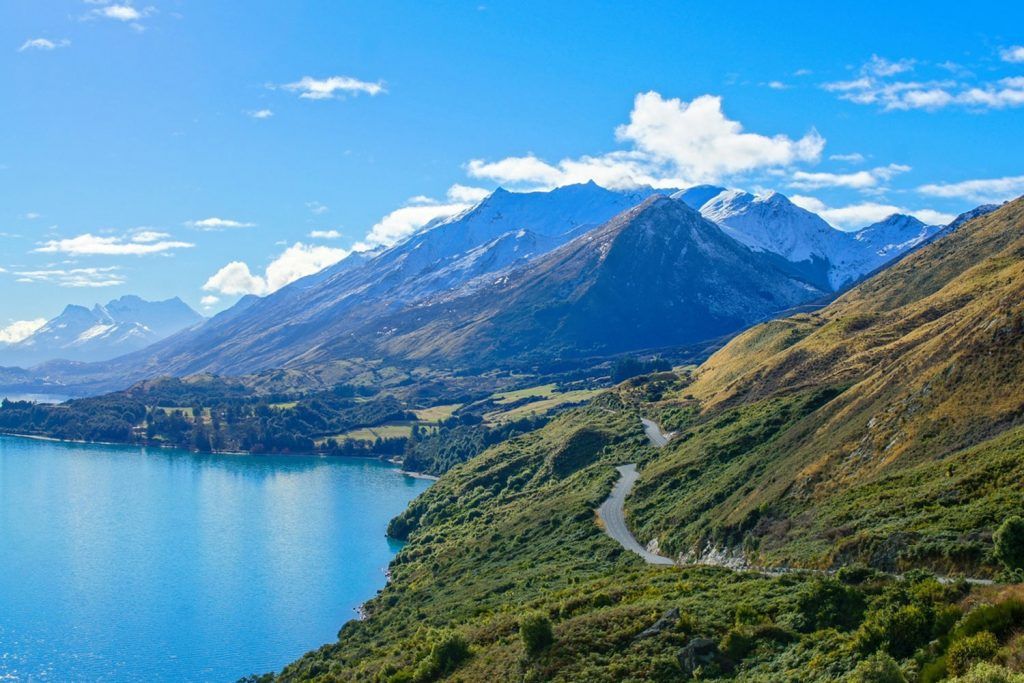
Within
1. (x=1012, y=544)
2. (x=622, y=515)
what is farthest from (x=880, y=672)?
(x=622, y=515)

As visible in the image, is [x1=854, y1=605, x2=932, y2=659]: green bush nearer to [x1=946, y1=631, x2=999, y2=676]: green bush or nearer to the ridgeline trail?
[x1=946, y1=631, x2=999, y2=676]: green bush

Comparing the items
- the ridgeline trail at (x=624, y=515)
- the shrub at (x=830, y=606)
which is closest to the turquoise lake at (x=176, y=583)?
the ridgeline trail at (x=624, y=515)

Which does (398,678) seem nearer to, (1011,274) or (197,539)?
(1011,274)

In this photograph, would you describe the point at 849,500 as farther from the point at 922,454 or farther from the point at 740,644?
the point at 740,644

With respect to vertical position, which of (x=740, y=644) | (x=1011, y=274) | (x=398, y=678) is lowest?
(x=398, y=678)

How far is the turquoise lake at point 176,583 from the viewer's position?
102 metres

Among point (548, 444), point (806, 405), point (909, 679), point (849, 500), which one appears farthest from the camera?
point (548, 444)

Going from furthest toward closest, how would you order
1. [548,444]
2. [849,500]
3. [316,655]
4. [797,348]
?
[548,444]
[797,348]
[316,655]
[849,500]

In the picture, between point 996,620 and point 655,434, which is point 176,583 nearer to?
point 655,434

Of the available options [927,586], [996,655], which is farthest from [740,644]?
[996,655]

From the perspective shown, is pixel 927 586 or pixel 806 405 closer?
pixel 927 586

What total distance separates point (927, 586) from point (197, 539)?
148657mm

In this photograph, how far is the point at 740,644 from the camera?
4041cm

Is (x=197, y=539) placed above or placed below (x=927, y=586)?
below
